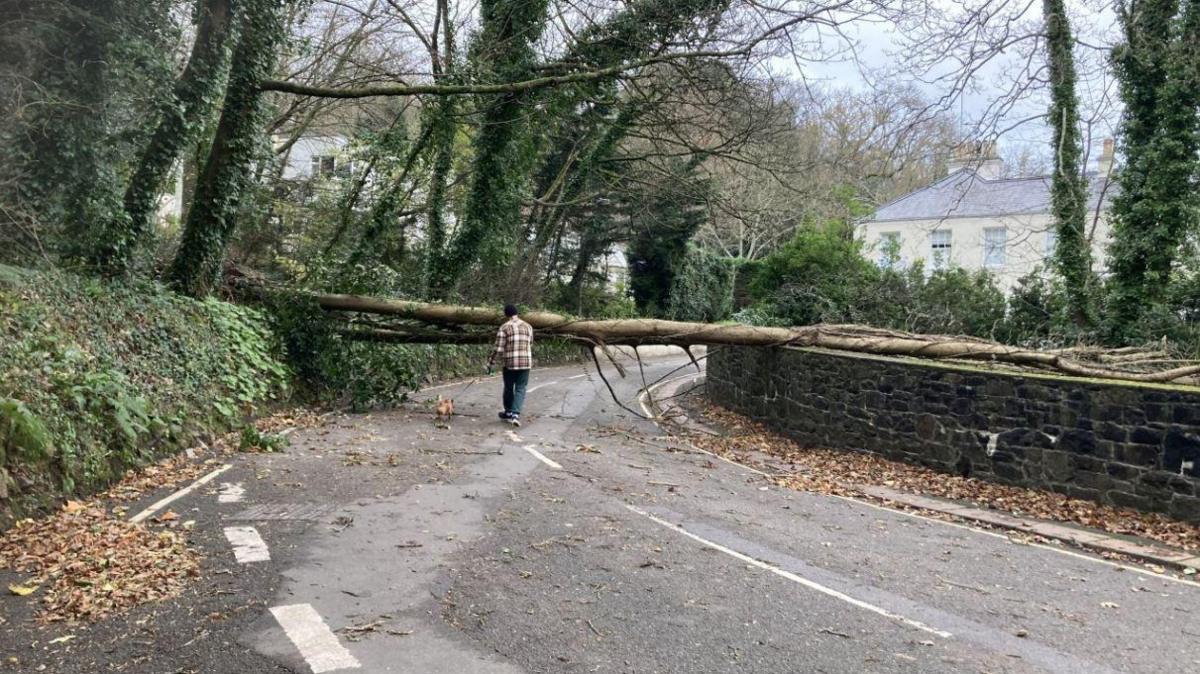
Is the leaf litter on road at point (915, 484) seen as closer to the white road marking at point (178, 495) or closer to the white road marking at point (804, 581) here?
the white road marking at point (804, 581)

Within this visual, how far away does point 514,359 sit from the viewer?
47.1ft

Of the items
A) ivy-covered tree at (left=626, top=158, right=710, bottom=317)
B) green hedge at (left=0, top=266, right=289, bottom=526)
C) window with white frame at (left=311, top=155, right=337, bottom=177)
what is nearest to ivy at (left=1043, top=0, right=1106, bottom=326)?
ivy-covered tree at (left=626, top=158, right=710, bottom=317)

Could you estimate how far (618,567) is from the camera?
6352mm

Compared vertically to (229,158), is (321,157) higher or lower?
higher

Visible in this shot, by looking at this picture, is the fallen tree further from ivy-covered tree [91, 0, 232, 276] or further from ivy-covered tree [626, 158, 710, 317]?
ivy-covered tree [626, 158, 710, 317]

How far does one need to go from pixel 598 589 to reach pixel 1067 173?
2042 centimetres

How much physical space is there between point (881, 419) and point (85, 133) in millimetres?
11943

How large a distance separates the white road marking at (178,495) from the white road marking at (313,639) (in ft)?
9.10

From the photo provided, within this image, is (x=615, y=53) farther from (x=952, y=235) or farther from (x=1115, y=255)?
(x=952, y=235)

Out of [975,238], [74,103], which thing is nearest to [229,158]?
[74,103]

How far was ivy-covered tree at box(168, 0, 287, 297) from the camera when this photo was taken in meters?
13.9

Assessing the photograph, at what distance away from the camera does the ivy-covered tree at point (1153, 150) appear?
18734 mm

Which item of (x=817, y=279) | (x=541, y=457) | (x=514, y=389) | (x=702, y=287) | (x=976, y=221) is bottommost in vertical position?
(x=541, y=457)

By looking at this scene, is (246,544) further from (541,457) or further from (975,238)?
(975,238)
